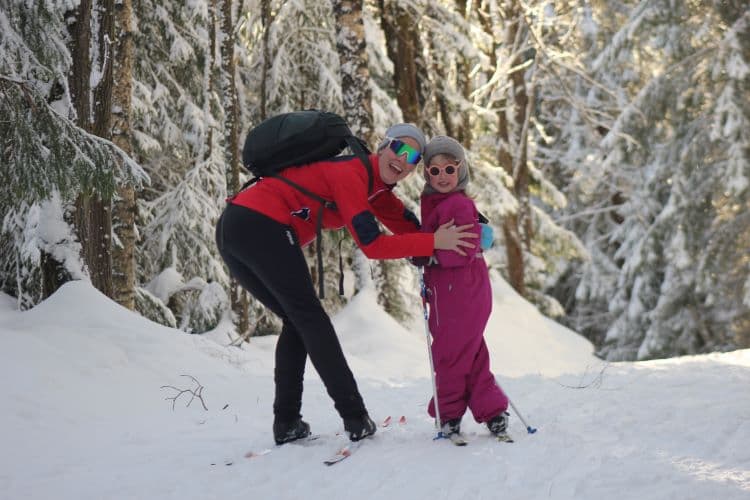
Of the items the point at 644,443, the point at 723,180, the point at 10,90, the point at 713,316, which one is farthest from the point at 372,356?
the point at 713,316

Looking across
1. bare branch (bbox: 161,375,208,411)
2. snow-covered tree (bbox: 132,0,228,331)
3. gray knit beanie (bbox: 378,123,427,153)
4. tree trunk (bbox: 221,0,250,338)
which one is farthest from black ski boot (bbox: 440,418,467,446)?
snow-covered tree (bbox: 132,0,228,331)

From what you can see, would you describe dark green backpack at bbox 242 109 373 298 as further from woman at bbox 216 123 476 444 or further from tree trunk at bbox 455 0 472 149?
tree trunk at bbox 455 0 472 149

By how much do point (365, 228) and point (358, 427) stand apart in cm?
105

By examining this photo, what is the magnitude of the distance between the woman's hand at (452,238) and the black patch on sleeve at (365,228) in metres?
0.33

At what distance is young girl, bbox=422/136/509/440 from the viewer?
13.6 feet

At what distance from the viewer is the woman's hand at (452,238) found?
402 centimetres

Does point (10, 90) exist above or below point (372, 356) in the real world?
above

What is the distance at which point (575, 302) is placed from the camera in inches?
1105

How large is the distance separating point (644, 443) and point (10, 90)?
4838mm

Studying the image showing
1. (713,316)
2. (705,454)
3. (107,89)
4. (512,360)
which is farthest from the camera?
(713,316)

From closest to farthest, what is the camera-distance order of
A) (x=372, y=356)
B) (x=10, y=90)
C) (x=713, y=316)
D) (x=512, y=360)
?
(x=10, y=90) < (x=372, y=356) < (x=512, y=360) < (x=713, y=316)

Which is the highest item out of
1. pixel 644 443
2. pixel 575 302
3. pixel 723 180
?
pixel 723 180

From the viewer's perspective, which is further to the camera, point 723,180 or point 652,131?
point 652,131

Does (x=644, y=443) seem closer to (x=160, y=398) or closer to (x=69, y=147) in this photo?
(x=160, y=398)
